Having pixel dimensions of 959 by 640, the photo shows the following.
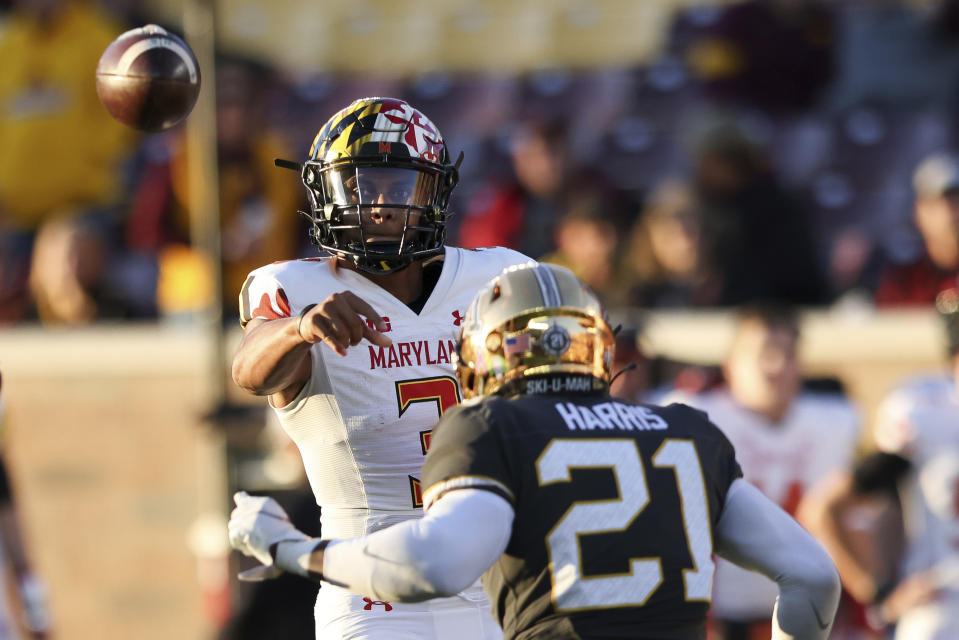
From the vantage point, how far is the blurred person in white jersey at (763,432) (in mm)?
6566

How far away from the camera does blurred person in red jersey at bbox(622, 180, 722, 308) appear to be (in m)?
8.08

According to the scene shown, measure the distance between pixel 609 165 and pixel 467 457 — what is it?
7418 mm

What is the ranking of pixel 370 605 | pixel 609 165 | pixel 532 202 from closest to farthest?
1. pixel 370 605
2. pixel 532 202
3. pixel 609 165

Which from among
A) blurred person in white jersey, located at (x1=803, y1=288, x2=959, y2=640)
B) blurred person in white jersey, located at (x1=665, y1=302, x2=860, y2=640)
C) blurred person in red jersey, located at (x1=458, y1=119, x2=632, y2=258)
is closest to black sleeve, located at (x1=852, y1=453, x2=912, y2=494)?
blurred person in white jersey, located at (x1=803, y1=288, x2=959, y2=640)

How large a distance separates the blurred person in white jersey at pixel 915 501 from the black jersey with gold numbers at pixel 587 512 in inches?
131

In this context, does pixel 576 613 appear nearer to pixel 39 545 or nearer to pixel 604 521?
pixel 604 521

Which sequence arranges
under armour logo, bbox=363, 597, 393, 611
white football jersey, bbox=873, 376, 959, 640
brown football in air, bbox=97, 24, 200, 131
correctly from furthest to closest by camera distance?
white football jersey, bbox=873, 376, 959, 640
brown football in air, bbox=97, 24, 200, 131
under armour logo, bbox=363, 597, 393, 611

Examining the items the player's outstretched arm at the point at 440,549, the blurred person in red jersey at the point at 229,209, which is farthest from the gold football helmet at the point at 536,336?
the blurred person in red jersey at the point at 229,209

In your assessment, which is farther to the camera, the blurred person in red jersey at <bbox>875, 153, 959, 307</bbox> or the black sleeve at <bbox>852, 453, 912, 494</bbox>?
the blurred person in red jersey at <bbox>875, 153, 959, 307</bbox>

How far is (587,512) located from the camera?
2.84 m

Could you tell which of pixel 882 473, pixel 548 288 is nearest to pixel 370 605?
pixel 548 288

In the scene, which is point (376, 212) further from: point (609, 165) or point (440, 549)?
point (609, 165)

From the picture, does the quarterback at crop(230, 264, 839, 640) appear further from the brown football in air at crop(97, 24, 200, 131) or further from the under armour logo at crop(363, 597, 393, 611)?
the brown football in air at crop(97, 24, 200, 131)

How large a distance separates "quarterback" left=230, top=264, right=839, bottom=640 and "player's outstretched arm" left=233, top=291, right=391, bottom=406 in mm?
248
